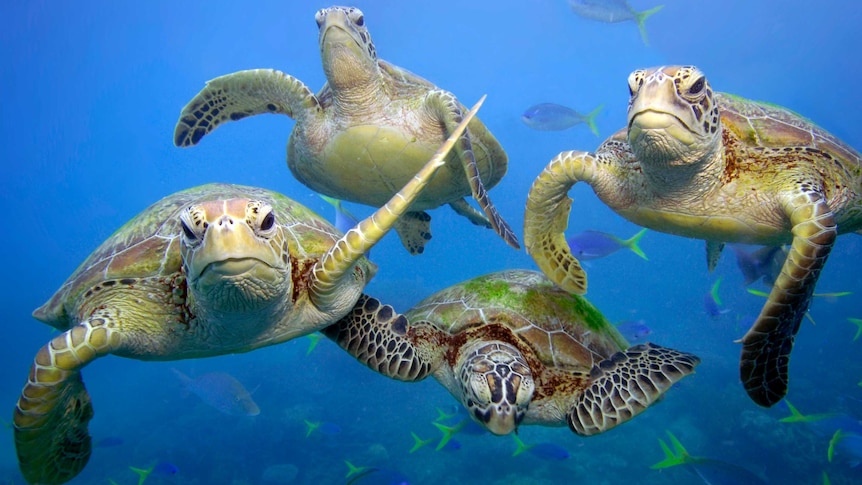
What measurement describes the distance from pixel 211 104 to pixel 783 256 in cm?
757

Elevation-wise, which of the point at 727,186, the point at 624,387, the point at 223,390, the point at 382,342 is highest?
the point at 727,186

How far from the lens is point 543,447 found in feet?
26.5

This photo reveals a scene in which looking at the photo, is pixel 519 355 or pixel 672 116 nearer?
pixel 672 116

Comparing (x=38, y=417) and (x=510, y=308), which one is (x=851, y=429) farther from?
(x=38, y=417)

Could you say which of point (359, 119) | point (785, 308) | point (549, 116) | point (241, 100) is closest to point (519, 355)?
point (785, 308)

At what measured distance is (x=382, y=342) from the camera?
11.4 ft

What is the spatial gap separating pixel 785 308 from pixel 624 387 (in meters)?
1.07

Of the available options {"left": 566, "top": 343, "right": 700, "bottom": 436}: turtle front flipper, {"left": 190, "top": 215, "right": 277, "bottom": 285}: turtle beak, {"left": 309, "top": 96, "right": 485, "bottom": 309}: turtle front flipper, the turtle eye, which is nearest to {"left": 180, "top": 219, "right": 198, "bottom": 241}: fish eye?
{"left": 190, "top": 215, "right": 277, "bottom": 285}: turtle beak

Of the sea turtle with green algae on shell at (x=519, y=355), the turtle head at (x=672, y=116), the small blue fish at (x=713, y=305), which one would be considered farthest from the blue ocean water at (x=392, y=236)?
the turtle head at (x=672, y=116)

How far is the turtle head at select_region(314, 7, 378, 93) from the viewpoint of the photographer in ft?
13.9

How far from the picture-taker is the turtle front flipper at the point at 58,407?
2445 mm

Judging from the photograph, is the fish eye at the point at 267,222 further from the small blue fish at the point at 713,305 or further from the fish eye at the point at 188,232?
the small blue fish at the point at 713,305

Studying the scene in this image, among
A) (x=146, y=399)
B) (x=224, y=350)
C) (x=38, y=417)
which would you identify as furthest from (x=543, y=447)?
(x=146, y=399)

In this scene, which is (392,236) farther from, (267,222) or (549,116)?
(267,222)
